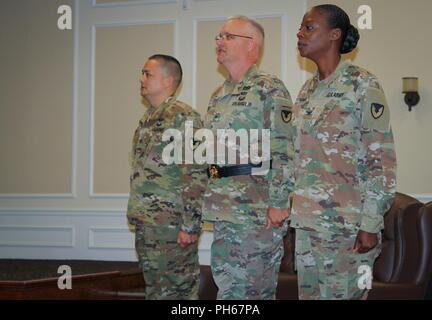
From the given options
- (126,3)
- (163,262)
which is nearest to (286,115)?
(163,262)

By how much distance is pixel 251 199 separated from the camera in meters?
2.68

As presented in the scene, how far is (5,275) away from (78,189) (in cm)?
141

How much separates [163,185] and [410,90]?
2452 mm

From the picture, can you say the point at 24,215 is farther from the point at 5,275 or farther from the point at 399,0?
the point at 399,0

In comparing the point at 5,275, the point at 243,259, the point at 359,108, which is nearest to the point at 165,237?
the point at 243,259

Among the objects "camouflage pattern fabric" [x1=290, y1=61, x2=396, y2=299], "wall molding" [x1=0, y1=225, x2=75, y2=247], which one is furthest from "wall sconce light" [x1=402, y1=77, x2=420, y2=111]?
"wall molding" [x1=0, y1=225, x2=75, y2=247]

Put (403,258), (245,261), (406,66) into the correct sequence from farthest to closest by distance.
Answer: (406,66) < (403,258) < (245,261)

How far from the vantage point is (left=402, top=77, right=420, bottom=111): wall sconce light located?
494 cm

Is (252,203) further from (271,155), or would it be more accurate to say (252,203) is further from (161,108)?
(161,108)

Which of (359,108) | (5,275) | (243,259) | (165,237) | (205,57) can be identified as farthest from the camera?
(205,57)

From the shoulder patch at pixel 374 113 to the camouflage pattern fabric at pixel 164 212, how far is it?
1143mm

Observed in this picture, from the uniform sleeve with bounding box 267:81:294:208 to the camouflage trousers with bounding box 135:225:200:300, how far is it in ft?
2.74

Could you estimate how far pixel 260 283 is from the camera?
2633 mm
